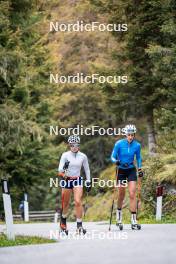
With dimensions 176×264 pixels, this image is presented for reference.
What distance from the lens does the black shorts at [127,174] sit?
15560 mm

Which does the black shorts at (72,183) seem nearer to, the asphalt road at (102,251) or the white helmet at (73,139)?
the white helmet at (73,139)

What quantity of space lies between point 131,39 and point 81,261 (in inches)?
759

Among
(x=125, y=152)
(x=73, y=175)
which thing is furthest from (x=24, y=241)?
(x=125, y=152)

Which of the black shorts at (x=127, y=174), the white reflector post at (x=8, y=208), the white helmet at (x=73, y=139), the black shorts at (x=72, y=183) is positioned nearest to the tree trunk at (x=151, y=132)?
the black shorts at (x=127, y=174)

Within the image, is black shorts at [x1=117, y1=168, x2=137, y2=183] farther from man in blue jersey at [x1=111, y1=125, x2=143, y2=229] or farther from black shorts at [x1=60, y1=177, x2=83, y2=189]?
black shorts at [x1=60, y1=177, x2=83, y2=189]

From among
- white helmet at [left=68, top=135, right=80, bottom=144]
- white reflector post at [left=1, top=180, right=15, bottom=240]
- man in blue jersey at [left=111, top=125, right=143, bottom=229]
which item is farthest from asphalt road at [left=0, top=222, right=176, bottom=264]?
man in blue jersey at [left=111, top=125, right=143, bottom=229]

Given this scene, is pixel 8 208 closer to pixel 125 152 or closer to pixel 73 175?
pixel 73 175

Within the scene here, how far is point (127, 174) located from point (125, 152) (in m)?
0.54

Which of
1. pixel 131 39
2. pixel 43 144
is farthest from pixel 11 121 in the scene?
pixel 43 144

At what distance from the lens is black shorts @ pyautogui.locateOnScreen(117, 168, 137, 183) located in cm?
1556

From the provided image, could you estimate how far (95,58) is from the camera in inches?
1662

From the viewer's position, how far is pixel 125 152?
15359 mm

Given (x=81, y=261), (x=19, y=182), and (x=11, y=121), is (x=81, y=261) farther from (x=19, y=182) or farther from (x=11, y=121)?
(x=19, y=182)

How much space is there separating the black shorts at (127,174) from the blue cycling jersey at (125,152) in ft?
0.33
